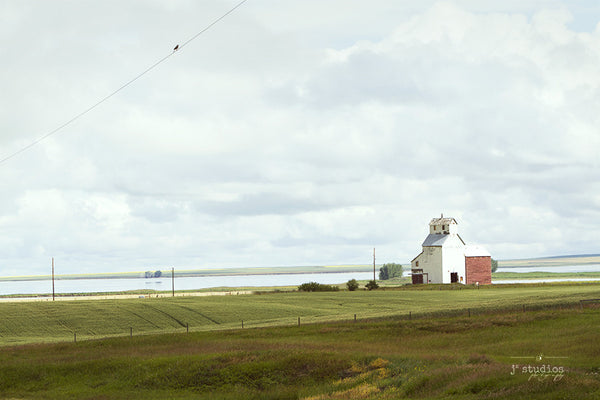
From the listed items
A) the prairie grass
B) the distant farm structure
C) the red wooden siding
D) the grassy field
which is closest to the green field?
the prairie grass

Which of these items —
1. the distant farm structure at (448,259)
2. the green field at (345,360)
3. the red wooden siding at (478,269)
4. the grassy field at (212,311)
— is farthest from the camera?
the red wooden siding at (478,269)

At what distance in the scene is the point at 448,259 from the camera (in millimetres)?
142625

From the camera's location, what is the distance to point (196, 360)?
1695 inches

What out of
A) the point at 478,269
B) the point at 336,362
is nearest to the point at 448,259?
the point at 478,269

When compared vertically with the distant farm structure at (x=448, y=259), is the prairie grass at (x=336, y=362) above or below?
below

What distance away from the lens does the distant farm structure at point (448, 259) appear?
467ft

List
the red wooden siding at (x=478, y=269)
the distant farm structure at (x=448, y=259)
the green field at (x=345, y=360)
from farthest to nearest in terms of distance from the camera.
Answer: the red wooden siding at (x=478, y=269)
the distant farm structure at (x=448, y=259)
the green field at (x=345, y=360)

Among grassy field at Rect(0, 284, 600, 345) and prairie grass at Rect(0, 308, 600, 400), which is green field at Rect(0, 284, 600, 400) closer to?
prairie grass at Rect(0, 308, 600, 400)

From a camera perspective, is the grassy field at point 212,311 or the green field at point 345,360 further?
the grassy field at point 212,311

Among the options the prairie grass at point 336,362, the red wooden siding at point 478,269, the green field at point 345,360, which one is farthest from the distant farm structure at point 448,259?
the prairie grass at point 336,362

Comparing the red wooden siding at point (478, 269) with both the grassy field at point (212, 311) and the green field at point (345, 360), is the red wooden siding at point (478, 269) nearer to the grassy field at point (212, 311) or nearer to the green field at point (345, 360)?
the grassy field at point (212, 311)

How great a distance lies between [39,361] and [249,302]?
5266 centimetres

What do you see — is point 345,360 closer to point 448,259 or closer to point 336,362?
point 336,362

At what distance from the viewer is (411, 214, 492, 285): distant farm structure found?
14225cm
